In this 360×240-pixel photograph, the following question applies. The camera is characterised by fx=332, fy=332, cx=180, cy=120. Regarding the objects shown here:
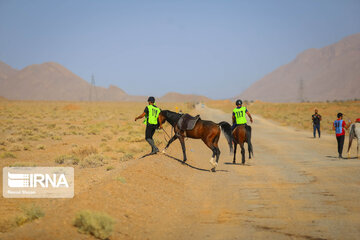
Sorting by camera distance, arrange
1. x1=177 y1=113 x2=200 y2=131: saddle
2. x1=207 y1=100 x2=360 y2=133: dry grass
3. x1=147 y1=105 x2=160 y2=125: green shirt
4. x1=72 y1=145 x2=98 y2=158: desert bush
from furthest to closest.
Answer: x1=207 y1=100 x2=360 y2=133: dry grass
x1=72 y1=145 x2=98 y2=158: desert bush
x1=147 y1=105 x2=160 y2=125: green shirt
x1=177 y1=113 x2=200 y2=131: saddle

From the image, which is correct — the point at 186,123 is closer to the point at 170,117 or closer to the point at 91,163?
the point at 170,117

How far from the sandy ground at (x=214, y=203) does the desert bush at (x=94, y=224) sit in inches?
6.7

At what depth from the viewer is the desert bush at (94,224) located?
222 inches

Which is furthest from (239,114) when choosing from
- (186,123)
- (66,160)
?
(66,160)

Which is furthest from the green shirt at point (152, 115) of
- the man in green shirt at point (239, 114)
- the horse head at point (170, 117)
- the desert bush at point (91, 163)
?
the desert bush at point (91, 163)

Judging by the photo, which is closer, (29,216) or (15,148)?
(29,216)

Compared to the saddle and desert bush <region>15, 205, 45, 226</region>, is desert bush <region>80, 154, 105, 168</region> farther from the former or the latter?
desert bush <region>15, 205, 45, 226</region>

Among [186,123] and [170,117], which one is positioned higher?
[170,117]

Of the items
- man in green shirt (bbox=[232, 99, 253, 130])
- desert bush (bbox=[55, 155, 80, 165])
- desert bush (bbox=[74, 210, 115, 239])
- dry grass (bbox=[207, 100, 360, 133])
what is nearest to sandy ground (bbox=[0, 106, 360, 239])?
desert bush (bbox=[74, 210, 115, 239])

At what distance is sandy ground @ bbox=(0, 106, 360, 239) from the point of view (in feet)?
20.1

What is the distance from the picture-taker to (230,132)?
492 inches

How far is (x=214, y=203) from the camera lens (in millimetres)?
8180

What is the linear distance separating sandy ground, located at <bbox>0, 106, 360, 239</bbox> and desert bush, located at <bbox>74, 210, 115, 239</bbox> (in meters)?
0.17

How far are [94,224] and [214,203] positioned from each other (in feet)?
11.3
